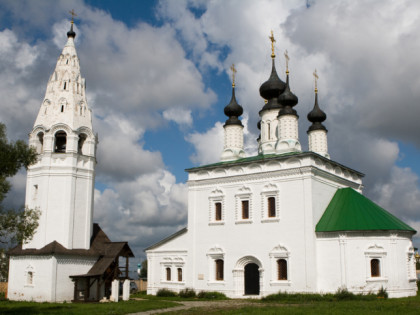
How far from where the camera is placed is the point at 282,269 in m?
22.4

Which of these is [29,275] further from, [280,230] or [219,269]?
[280,230]

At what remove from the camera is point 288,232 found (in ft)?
73.5

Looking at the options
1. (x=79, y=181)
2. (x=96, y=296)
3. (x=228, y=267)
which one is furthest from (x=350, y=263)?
(x=79, y=181)

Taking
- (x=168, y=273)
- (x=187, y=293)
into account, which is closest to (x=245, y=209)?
(x=187, y=293)

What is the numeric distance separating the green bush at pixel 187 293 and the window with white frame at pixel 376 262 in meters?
8.45

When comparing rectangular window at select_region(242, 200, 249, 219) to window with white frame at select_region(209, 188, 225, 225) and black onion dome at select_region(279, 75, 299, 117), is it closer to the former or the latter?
window with white frame at select_region(209, 188, 225, 225)

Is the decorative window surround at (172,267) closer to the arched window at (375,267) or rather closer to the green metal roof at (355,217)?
the green metal roof at (355,217)

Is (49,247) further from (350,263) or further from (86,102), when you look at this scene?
(350,263)

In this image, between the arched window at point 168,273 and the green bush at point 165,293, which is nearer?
the green bush at point 165,293

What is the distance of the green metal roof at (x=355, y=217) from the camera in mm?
21312

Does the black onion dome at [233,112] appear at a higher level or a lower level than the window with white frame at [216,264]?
higher

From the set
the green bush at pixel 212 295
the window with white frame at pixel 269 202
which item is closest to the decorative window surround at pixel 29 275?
the green bush at pixel 212 295

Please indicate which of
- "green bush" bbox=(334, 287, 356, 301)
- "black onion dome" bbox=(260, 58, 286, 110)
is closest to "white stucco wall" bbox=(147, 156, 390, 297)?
"green bush" bbox=(334, 287, 356, 301)

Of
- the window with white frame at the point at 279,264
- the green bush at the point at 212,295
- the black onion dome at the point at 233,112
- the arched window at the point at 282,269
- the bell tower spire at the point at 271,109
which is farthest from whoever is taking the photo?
the black onion dome at the point at 233,112
